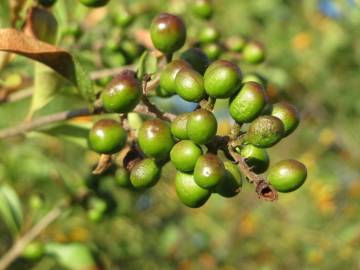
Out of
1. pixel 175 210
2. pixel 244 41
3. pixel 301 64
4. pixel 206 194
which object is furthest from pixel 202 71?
pixel 301 64

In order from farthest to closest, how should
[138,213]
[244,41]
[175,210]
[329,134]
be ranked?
[329,134], [175,210], [138,213], [244,41]

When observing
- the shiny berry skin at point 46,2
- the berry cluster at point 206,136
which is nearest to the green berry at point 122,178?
the berry cluster at point 206,136

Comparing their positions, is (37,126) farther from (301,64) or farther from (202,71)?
(301,64)

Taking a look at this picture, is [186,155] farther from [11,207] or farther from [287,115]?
[11,207]

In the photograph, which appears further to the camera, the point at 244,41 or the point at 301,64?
the point at 301,64

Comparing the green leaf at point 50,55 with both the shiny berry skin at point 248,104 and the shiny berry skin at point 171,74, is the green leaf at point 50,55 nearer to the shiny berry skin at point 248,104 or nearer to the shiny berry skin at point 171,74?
the shiny berry skin at point 171,74

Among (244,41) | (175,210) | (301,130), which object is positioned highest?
(244,41)
